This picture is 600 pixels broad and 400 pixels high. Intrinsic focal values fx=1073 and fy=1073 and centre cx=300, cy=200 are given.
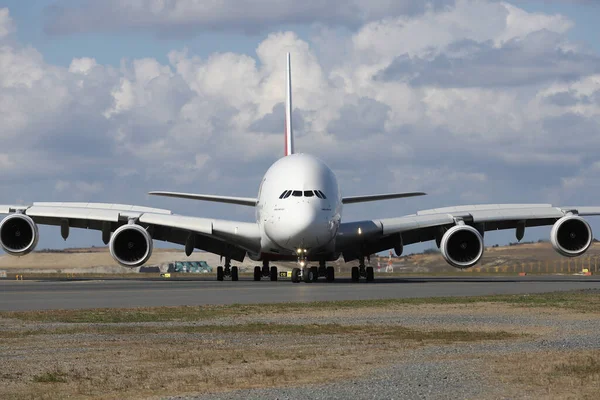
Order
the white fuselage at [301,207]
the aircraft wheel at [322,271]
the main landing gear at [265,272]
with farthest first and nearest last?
1. the main landing gear at [265,272]
2. the aircraft wheel at [322,271]
3. the white fuselage at [301,207]

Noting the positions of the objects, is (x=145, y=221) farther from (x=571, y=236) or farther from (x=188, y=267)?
(x=188, y=267)

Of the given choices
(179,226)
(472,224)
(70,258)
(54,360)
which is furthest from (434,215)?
(70,258)

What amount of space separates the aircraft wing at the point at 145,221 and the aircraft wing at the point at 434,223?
3875mm

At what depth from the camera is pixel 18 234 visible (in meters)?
41.9

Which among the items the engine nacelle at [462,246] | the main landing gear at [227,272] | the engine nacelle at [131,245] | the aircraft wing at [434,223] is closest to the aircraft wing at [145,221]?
the engine nacelle at [131,245]

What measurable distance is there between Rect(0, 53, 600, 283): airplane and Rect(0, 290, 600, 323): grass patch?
12556 millimetres

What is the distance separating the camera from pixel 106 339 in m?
15.5

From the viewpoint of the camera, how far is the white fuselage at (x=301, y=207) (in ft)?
123

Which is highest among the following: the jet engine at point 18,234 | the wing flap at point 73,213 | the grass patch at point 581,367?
the wing flap at point 73,213

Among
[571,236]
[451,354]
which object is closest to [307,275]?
[571,236]

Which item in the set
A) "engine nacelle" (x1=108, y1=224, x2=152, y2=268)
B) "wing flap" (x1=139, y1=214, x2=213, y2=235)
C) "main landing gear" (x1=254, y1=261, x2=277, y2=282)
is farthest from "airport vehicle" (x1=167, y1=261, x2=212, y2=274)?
"engine nacelle" (x1=108, y1=224, x2=152, y2=268)

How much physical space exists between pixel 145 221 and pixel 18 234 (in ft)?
17.1

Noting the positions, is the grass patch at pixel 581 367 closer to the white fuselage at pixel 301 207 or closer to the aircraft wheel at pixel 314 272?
the white fuselage at pixel 301 207

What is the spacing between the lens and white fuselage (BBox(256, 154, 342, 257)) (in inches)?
1474
